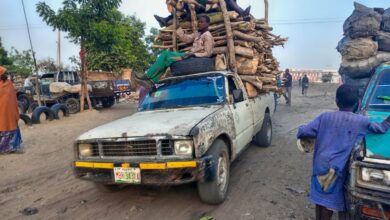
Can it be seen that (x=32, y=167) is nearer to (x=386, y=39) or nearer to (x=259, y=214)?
(x=259, y=214)

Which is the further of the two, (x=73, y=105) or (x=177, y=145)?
(x=73, y=105)

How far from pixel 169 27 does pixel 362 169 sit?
572cm

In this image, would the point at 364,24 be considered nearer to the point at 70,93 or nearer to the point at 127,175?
the point at 127,175

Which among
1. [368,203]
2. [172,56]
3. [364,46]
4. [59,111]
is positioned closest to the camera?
[368,203]

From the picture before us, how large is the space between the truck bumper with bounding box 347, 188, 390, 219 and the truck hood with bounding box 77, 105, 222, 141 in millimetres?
1722

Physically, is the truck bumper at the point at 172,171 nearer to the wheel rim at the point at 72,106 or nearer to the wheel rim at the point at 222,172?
the wheel rim at the point at 222,172

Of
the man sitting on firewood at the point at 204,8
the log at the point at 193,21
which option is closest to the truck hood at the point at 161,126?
the log at the point at 193,21

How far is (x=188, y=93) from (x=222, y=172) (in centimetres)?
151

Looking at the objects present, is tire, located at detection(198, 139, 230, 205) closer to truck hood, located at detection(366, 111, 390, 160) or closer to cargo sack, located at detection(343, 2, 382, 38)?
truck hood, located at detection(366, 111, 390, 160)

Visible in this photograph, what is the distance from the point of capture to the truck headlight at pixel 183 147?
132 inches

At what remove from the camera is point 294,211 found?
363 cm

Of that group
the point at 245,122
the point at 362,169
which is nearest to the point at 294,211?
the point at 362,169

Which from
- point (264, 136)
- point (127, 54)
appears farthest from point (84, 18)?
point (127, 54)

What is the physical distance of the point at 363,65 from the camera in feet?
21.9
